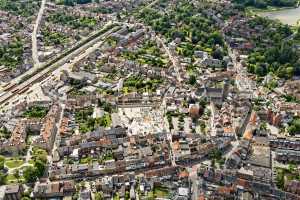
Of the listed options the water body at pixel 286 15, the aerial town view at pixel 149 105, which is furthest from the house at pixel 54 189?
the water body at pixel 286 15

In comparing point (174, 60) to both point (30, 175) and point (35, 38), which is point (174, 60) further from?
point (30, 175)

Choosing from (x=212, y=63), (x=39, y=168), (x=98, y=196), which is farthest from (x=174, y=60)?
(x=98, y=196)

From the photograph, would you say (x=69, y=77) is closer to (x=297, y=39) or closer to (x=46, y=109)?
(x=46, y=109)

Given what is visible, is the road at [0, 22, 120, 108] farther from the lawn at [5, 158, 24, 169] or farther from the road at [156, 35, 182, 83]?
the lawn at [5, 158, 24, 169]

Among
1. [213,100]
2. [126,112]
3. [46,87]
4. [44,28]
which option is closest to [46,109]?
[46,87]

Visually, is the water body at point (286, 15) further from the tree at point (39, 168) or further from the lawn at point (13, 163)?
the lawn at point (13, 163)
